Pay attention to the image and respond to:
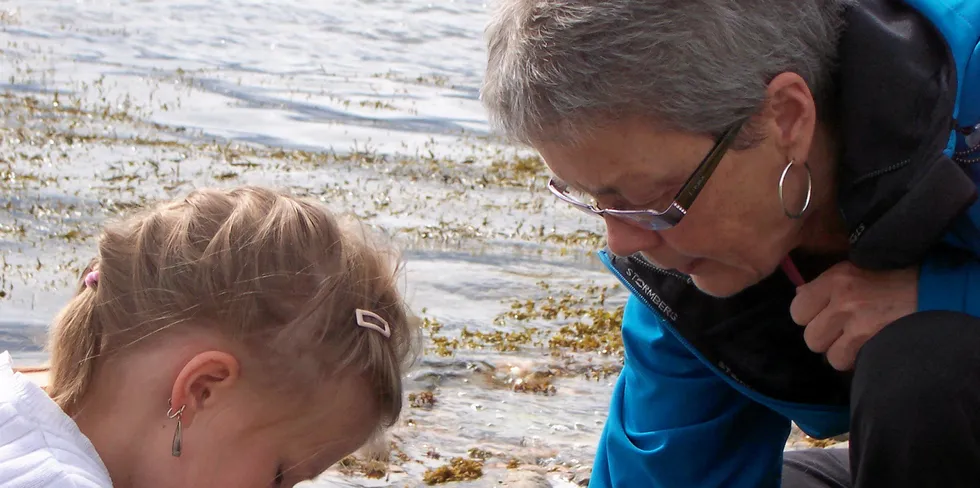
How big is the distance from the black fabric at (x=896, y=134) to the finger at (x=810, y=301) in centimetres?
12

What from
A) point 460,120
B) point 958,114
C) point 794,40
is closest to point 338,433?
point 794,40

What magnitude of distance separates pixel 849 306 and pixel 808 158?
27 cm

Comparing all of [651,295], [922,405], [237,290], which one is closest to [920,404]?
[922,405]

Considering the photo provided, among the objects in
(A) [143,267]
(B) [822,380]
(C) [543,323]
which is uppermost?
(A) [143,267]

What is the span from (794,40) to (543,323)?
2833 millimetres

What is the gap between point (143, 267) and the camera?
6.66 feet

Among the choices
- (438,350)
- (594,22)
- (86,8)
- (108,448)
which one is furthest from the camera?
(86,8)

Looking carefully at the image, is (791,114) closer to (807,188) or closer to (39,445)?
(807,188)

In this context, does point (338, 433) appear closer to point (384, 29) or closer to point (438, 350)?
point (438, 350)

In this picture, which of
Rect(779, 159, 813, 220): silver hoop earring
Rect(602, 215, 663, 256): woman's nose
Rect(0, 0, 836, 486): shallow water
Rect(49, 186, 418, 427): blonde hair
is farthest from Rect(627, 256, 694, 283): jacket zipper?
Rect(0, 0, 836, 486): shallow water

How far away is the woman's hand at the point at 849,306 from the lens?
204 cm

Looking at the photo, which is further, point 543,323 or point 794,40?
point 543,323

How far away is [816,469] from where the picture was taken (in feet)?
8.71

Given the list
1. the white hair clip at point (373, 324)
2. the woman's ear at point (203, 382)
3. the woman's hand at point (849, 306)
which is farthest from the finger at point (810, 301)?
the woman's ear at point (203, 382)
